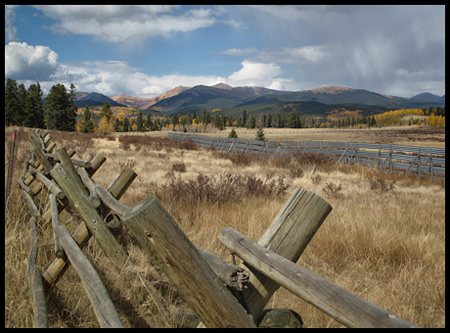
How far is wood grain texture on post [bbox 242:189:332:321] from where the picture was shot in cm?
158

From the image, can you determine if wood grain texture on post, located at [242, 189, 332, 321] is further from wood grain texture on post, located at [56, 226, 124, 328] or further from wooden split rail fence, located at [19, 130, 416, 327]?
wood grain texture on post, located at [56, 226, 124, 328]

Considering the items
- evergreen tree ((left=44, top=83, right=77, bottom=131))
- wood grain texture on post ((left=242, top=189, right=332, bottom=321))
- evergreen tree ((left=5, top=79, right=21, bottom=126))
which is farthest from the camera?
evergreen tree ((left=44, top=83, right=77, bottom=131))

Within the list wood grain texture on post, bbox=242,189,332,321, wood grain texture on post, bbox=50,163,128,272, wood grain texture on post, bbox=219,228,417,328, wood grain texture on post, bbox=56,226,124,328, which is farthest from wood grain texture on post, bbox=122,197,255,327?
wood grain texture on post, bbox=50,163,128,272

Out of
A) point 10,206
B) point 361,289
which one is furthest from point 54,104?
point 361,289

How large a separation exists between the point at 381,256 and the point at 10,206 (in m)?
5.05

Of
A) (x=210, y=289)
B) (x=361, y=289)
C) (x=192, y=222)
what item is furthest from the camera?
(x=192, y=222)

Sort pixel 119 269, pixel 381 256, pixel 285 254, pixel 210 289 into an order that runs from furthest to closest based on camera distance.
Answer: pixel 381 256 → pixel 119 269 → pixel 285 254 → pixel 210 289

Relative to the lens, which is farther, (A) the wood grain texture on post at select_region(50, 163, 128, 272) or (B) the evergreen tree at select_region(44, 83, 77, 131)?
(B) the evergreen tree at select_region(44, 83, 77, 131)

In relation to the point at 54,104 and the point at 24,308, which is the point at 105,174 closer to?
the point at 24,308

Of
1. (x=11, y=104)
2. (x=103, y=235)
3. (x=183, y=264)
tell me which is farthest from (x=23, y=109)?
(x=183, y=264)

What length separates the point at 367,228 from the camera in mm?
3910

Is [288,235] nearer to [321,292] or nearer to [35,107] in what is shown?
[321,292]

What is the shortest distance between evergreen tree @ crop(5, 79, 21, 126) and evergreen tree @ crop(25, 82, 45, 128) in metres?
2.68

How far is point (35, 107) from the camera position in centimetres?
6041
